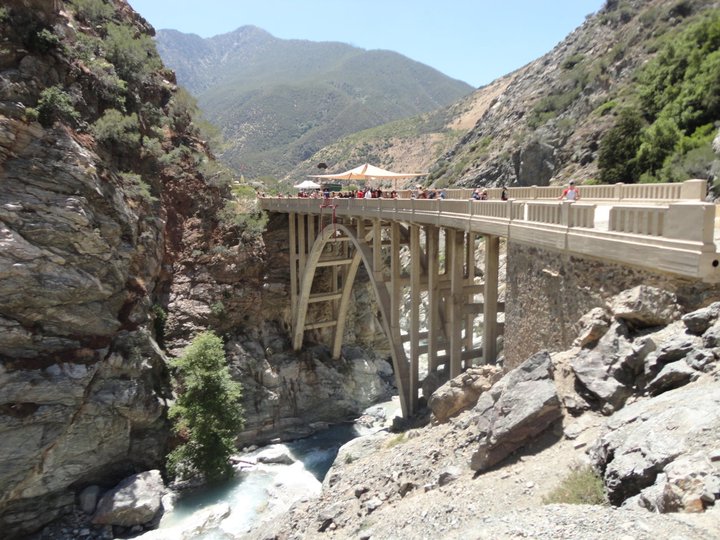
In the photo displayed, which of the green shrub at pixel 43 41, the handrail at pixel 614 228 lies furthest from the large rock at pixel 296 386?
the handrail at pixel 614 228

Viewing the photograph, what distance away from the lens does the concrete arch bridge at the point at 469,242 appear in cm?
632

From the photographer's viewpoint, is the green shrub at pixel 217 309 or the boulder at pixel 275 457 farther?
the green shrub at pixel 217 309

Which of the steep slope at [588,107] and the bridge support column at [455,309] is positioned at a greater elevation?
the steep slope at [588,107]

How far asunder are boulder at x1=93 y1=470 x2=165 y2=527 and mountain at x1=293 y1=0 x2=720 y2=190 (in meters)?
24.2

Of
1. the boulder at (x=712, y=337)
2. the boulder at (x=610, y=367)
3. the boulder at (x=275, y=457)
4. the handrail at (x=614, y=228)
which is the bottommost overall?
the boulder at (x=275, y=457)

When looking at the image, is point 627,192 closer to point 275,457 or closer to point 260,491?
point 260,491

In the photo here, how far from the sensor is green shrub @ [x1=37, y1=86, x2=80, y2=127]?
16.7m

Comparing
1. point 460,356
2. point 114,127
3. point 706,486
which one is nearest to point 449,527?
point 706,486

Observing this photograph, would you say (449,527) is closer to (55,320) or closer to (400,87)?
(55,320)

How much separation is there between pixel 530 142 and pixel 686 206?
3558cm

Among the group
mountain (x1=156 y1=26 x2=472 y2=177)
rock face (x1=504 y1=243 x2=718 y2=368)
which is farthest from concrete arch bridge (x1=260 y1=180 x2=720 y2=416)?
mountain (x1=156 y1=26 x2=472 y2=177)

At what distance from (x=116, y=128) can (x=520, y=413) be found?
19.7m

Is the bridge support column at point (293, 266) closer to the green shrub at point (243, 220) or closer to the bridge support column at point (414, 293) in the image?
the green shrub at point (243, 220)

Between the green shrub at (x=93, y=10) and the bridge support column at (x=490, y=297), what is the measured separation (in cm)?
2407
